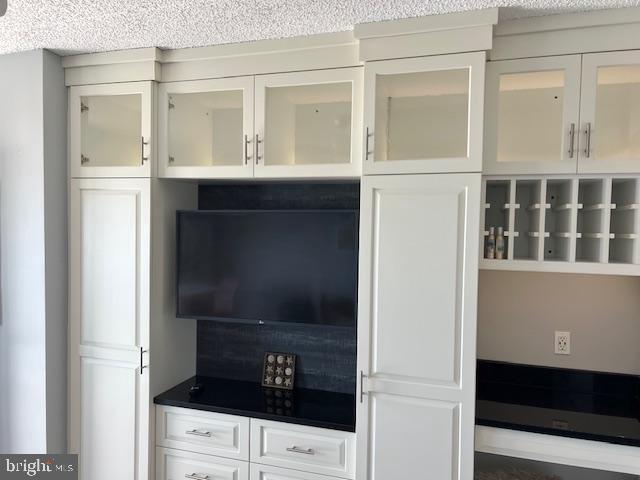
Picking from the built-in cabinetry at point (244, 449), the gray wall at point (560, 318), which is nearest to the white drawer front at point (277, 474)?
the built-in cabinetry at point (244, 449)

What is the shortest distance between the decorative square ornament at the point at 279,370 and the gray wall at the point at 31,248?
1057 millimetres

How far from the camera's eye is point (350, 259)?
204 cm

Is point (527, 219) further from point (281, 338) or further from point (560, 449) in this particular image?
point (281, 338)

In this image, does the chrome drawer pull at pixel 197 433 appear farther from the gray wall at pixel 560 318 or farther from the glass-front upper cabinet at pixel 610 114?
the glass-front upper cabinet at pixel 610 114

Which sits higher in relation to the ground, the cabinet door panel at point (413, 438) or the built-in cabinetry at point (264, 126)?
the built-in cabinetry at point (264, 126)

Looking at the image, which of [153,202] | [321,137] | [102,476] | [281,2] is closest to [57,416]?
[102,476]

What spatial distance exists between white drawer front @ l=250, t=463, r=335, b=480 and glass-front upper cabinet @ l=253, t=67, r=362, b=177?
135 centimetres

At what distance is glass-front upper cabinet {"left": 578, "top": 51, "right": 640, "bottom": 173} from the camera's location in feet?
5.54

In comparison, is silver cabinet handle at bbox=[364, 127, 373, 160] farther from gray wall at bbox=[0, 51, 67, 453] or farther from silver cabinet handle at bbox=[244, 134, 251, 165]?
gray wall at bbox=[0, 51, 67, 453]

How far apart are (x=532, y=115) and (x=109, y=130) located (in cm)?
202

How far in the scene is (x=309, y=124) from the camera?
6.73ft

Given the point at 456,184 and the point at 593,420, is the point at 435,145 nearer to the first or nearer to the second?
the point at 456,184

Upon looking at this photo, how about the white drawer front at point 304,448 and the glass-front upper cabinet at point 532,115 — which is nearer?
the glass-front upper cabinet at point 532,115

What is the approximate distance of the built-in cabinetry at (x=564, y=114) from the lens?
1.71m
